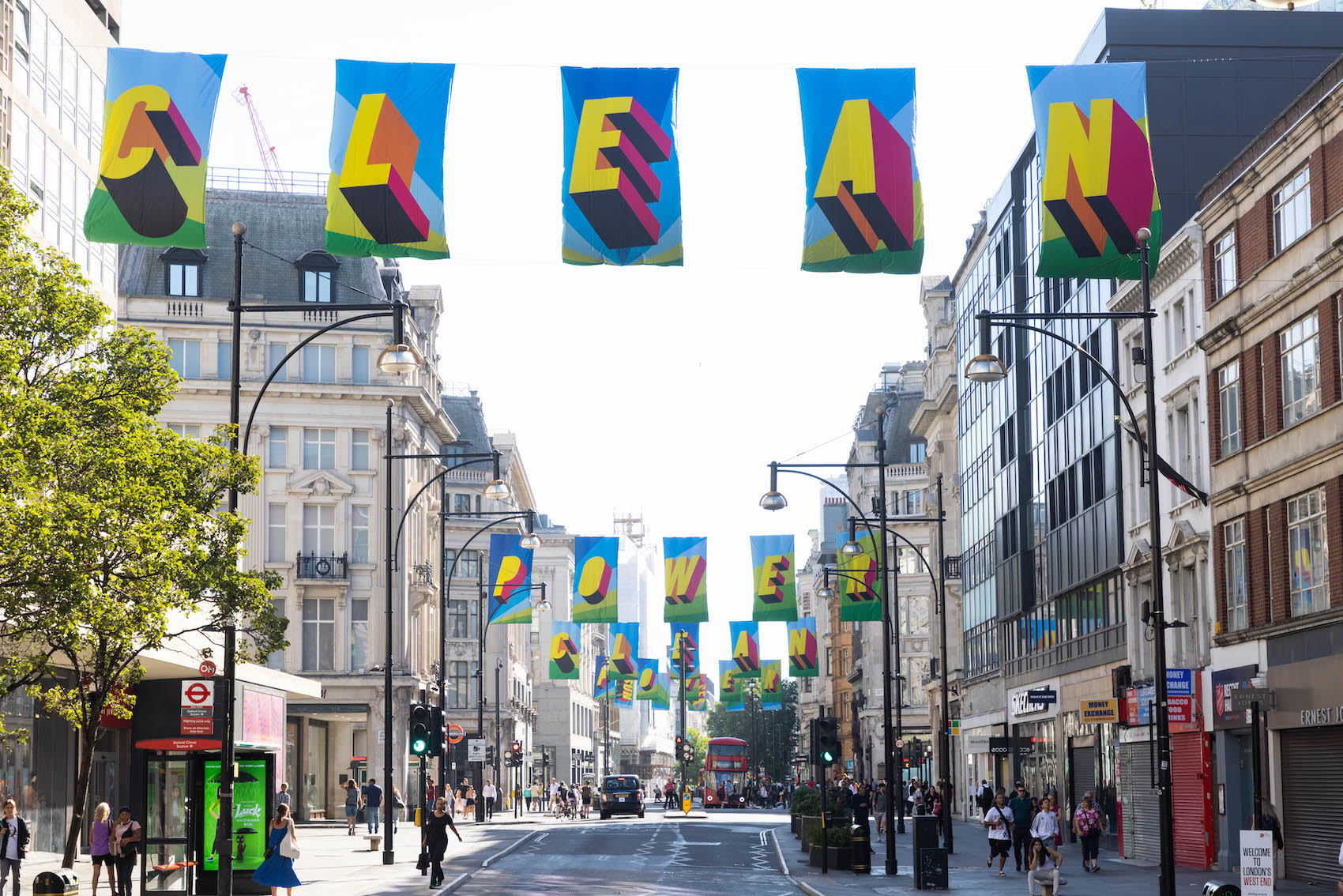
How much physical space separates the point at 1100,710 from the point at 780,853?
921 centimetres

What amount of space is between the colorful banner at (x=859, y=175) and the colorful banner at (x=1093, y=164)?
237cm

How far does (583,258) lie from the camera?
78.6ft

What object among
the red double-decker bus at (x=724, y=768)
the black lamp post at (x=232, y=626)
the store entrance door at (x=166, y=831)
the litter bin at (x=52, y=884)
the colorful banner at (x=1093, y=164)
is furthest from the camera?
the red double-decker bus at (x=724, y=768)

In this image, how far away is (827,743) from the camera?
120 feet

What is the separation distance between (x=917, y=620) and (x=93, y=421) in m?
79.1

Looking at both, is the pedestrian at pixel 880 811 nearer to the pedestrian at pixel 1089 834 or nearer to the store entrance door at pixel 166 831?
the pedestrian at pixel 1089 834

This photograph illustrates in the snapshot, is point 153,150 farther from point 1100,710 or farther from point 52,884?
point 1100,710

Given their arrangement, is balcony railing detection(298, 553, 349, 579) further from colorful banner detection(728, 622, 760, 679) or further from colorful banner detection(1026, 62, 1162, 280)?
colorful banner detection(1026, 62, 1162, 280)

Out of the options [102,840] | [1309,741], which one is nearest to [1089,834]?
[1309,741]

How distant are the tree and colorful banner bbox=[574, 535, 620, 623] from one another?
120 feet

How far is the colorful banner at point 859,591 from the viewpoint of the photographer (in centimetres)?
4906

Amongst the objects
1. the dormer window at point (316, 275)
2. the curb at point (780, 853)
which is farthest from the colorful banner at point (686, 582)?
the dormer window at point (316, 275)

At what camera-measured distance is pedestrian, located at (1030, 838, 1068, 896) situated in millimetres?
27812

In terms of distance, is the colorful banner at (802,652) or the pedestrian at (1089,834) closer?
the pedestrian at (1089,834)
